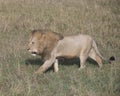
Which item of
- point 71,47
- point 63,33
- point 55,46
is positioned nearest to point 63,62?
point 71,47

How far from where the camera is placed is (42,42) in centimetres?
716

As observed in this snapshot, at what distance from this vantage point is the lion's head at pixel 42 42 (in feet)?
23.2

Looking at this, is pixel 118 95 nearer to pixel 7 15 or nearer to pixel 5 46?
pixel 5 46

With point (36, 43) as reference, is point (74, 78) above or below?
below

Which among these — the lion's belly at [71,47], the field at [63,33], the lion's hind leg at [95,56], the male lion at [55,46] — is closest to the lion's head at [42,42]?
the male lion at [55,46]

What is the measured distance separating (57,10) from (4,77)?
6.74m

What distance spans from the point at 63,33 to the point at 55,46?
3.56 m

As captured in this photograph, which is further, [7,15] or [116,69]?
[7,15]

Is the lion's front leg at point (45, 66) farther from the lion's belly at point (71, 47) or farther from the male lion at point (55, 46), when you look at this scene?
the lion's belly at point (71, 47)

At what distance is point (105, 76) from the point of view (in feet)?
23.3

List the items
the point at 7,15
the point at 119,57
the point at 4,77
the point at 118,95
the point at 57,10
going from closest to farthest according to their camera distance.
Answer: the point at 118,95 → the point at 4,77 → the point at 119,57 → the point at 7,15 → the point at 57,10

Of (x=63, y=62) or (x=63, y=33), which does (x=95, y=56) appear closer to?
(x=63, y=62)

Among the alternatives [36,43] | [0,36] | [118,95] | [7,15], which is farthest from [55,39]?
[7,15]

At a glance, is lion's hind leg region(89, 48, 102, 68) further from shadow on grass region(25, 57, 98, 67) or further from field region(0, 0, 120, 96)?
shadow on grass region(25, 57, 98, 67)
